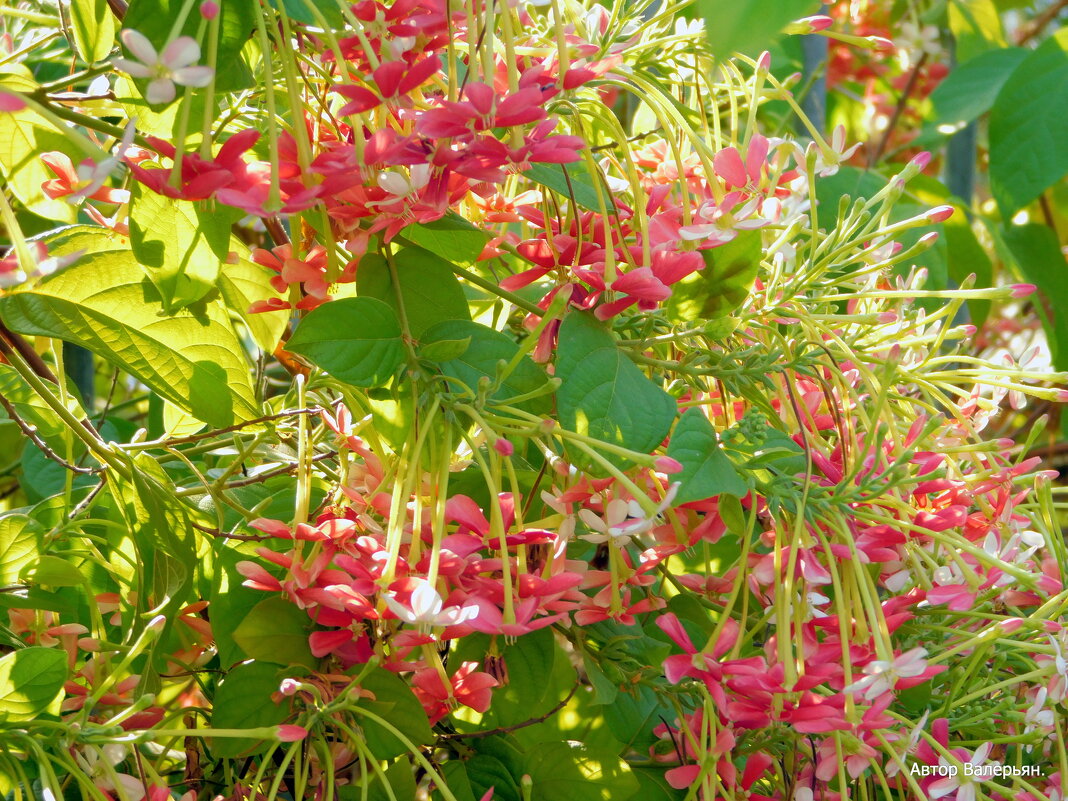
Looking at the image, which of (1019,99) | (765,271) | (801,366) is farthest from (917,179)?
(801,366)

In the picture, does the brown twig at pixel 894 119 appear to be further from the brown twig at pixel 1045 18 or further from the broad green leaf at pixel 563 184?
the broad green leaf at pixel 563 184

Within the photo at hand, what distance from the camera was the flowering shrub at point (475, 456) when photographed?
0.44m

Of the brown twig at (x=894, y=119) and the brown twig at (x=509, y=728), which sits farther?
the brown twig at (x=894, y=119)

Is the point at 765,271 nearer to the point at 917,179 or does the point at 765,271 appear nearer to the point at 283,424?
the point at 283,424

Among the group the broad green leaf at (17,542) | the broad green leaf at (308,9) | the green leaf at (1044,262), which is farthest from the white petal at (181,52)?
the green leaf at (1044,262)

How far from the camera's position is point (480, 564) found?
1.49ft

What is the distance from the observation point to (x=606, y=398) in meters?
0.48

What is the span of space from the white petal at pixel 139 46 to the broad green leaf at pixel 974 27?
1.31m

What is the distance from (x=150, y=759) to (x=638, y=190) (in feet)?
1.47

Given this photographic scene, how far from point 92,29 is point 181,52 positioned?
0.46 feet

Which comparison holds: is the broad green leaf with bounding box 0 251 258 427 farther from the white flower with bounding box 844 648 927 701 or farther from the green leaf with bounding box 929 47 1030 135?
the green leaf with bounding box 929 47 1030 135

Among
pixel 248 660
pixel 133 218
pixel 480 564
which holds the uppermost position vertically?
pixel 133 218

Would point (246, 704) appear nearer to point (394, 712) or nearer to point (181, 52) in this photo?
point (394, 712)

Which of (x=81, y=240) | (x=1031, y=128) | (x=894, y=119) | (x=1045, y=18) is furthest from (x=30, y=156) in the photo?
(x=1045, y=18)
